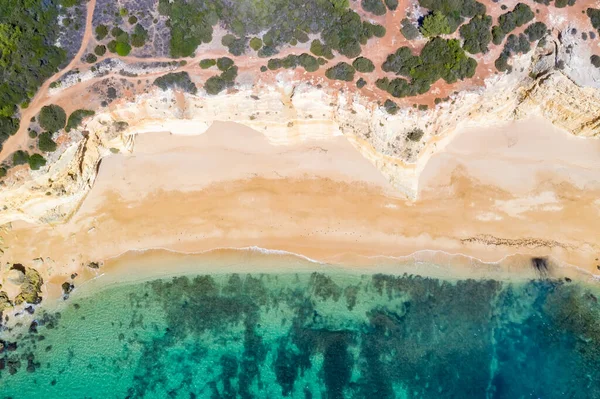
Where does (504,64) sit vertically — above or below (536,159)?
above

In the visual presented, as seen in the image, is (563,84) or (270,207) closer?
(563,84)

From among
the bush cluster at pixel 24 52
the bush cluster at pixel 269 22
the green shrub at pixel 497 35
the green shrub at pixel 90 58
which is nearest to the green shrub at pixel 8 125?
the bush cluster at pixel 24 52

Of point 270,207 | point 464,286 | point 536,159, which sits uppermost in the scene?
point 536,159

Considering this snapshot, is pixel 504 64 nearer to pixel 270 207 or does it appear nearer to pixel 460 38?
pixel 460 38

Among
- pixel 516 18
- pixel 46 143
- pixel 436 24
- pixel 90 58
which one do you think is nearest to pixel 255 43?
pixel 90 58

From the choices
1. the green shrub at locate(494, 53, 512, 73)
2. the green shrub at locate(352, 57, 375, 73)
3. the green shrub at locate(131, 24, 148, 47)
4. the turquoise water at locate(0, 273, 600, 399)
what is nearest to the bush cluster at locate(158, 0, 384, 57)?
the green shrub at locate(352, 57, 375, 73)

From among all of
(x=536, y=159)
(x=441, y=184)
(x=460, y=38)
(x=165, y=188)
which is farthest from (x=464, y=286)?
(x=165, y=188)
